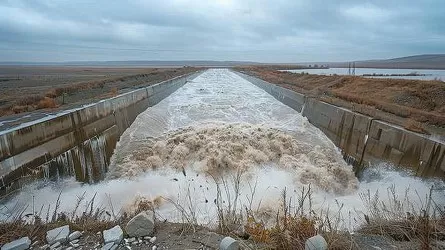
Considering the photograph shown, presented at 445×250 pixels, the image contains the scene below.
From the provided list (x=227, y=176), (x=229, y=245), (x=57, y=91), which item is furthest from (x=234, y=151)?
(x=57, y=91)

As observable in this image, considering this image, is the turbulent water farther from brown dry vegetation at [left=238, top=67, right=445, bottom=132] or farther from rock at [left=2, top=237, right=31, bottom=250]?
brown dry vegetation at [left=238, top=67, right=445, bottom=132]

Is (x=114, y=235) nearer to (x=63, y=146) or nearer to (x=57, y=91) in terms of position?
(x=63, y=146)

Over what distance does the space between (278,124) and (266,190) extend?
27.6 feet

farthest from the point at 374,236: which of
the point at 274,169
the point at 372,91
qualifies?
the point at 372,91

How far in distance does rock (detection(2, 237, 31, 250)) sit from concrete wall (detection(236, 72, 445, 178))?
8416 mm

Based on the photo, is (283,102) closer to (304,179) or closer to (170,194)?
(304,179)

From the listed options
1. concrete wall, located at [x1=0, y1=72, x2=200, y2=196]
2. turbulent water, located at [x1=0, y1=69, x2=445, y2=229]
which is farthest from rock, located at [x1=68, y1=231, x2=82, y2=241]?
concrete wall, located at [x1=0, y1=72, x2=200, y2=196]

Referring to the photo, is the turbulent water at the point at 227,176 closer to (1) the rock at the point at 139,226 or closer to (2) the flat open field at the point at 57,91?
(1) the rock at the point at 139,226

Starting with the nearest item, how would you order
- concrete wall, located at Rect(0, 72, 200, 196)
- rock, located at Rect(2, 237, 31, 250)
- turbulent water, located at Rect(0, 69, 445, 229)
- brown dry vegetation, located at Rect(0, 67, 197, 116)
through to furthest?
1. rock, located at Rect(2, 237, 31, 250)
2. concrete wall, located at Rect(0, 72, 200, 196)
3. turbulent water, located at Rect(0, 69, 445, 229)
4. brown dry vegetation, located at Rect(0, 67, 197, 116)

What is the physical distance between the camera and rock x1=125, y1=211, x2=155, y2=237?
4.37m

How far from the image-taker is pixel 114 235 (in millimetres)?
4266

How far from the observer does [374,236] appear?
4.64 m

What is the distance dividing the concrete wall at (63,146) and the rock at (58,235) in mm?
3536

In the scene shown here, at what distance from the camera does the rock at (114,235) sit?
4191mm
